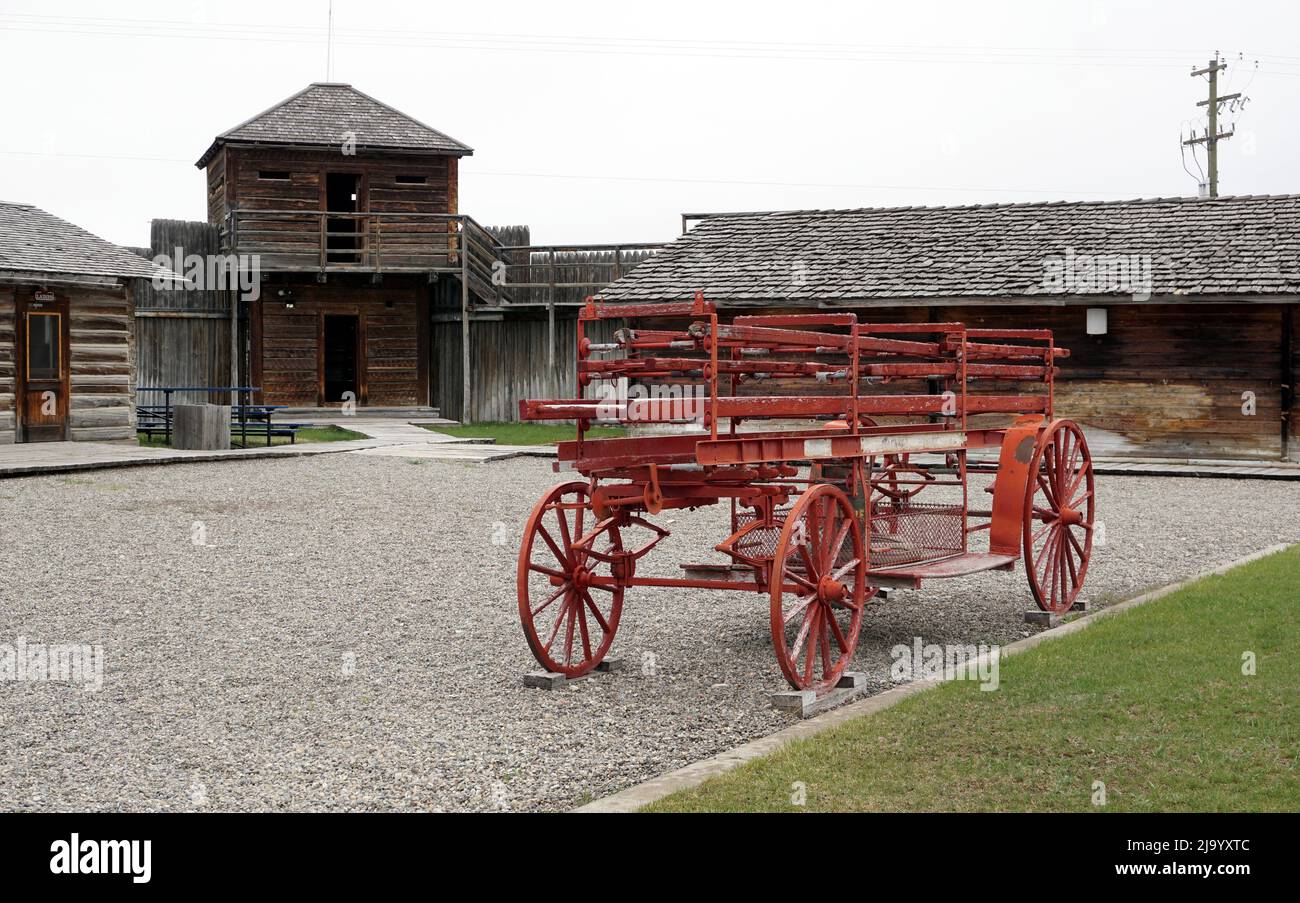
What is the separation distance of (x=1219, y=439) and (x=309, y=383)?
18.7m

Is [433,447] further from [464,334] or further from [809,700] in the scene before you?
[809,700]

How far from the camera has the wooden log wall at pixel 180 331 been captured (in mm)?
30766

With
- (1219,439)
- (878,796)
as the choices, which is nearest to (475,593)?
(878,796)

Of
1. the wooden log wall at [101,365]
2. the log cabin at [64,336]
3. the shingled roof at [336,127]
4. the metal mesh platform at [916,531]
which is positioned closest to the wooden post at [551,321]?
the shingled roof at [336,127]

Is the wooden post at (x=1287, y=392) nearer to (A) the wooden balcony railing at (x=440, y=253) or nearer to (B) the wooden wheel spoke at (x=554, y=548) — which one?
(A) the wooden balcony railing at (x=440, y=253)

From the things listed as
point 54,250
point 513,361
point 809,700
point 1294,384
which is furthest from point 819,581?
point 513,361

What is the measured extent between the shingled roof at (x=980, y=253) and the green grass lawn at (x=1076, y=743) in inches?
622

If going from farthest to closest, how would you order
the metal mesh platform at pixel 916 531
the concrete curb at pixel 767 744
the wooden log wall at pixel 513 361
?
the wooden log wall at pixel 513 361 < the metal mesh platform at pixel 916 531 < the concrete curb at pixel 767 744

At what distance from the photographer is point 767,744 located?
20.0ft

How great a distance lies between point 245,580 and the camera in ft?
35.6

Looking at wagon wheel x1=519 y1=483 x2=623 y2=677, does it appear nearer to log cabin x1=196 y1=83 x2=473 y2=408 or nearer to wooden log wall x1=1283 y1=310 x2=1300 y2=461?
wooden log wall x1=1283 y1=310 x2=1300 y2=461

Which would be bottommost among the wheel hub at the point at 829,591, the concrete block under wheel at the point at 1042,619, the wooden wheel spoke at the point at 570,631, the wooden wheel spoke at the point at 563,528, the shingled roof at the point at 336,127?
the concrete block under wheel at the point at 1042,619

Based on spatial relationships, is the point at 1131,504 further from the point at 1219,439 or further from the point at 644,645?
the point at 644,645

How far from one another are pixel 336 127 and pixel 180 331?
18.7 ft
